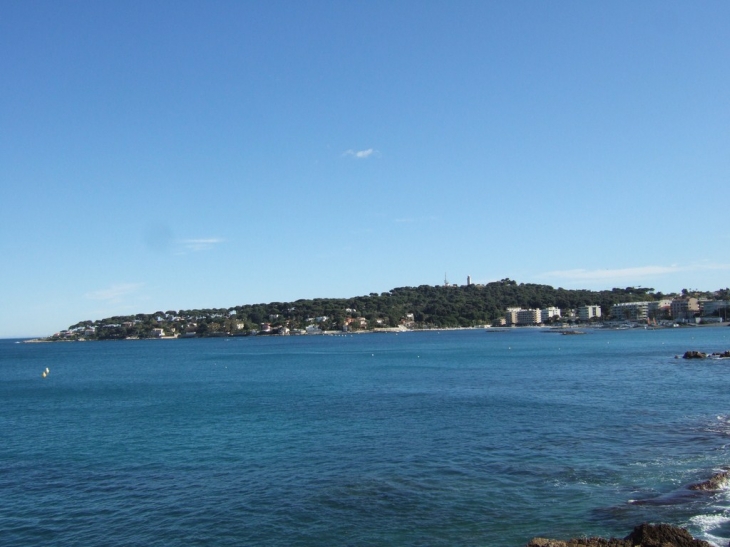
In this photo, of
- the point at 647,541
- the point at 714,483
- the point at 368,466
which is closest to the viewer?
the point at 647,541

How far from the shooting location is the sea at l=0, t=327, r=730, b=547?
17.0 m

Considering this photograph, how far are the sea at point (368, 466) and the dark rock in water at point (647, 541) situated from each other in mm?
1912

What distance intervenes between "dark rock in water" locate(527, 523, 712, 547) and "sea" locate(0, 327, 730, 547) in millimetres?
1912

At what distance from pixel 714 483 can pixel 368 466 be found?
11940mm

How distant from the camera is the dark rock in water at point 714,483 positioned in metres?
19.0

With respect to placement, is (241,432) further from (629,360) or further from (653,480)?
(629,360)

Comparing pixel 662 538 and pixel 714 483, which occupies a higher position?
pixel 662 538

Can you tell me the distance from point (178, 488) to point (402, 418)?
1603 cm

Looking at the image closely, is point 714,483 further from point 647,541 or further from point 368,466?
point 368,466

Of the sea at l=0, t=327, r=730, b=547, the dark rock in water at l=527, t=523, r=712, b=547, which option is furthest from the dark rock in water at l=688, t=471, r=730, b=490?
the dark rock in water at l=527, t=523, r=712, b=547

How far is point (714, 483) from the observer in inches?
758

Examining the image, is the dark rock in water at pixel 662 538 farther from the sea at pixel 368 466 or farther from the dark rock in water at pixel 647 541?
the sea at pixel 368 466

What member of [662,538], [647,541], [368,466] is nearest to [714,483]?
[662,538]

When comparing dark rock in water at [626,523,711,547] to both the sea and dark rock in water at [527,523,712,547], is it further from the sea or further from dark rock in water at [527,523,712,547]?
the sea
